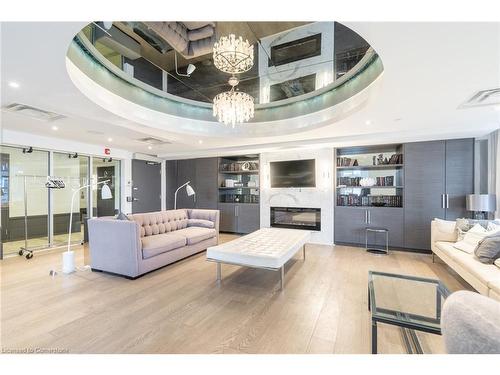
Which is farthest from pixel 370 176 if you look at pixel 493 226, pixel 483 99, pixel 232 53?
pixel 232 53

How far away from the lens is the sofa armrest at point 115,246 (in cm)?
320

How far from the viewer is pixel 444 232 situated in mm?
3791

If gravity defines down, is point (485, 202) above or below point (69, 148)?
below

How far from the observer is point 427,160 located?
466 cm

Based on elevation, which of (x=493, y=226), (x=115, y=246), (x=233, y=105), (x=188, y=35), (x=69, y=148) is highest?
(x=188, y=35)

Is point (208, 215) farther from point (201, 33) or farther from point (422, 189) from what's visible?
point (422, 189)

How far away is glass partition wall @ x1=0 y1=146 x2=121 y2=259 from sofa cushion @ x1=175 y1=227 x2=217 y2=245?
117 inches

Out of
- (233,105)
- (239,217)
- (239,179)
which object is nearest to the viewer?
(233,105)

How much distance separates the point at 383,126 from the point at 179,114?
3.87m

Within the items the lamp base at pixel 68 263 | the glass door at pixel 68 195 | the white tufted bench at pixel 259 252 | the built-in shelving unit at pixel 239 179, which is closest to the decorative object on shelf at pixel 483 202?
the white tufted bench at pixel 259 252

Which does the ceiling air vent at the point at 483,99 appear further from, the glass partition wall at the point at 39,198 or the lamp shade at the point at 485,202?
the glass partition wall at the point at 39,198

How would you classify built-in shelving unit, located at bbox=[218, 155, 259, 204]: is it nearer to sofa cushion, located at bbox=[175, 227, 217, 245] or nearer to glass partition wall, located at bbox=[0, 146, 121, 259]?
sofa cushion, located at bbox=[175, 227, 217, 245]

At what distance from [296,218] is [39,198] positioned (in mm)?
5934
